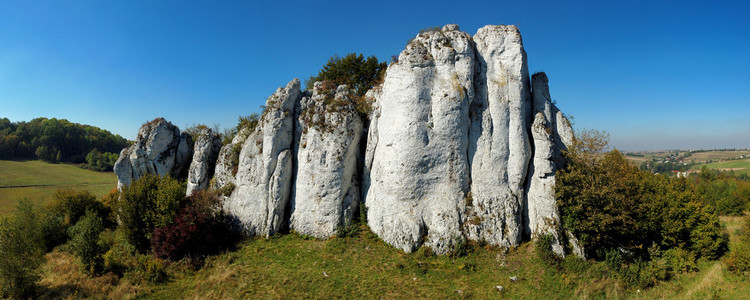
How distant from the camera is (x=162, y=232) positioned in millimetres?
17875

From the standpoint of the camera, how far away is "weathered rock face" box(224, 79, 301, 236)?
67.5 feet

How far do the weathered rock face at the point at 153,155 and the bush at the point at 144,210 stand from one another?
25.3ft

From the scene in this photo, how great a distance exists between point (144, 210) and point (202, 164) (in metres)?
5.70

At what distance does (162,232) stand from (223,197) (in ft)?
15.6

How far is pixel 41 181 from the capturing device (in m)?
55.8

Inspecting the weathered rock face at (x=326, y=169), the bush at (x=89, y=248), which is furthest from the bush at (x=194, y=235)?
the weathered rock face at (x=326, y=169)

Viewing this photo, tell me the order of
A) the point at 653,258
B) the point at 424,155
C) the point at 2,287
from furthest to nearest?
1. the point at 424,155
2. the point at 653,258
3. the point at 2,287

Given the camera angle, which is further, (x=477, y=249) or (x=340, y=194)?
(x=340, y=194)

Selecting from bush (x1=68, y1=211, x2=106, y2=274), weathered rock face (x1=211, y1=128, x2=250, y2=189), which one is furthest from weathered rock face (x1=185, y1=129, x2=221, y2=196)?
bush (x1=68, y1=211, x2=106, y2=274)

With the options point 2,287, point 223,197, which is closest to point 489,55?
point 223,197

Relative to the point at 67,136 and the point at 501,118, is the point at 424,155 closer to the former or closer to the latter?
the point at 501,118

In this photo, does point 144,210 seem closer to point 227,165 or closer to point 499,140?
point 227,165

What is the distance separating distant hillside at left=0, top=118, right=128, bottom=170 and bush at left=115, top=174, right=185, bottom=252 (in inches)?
3175

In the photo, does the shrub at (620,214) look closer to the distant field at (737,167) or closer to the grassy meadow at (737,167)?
the grassy meadow at (737,167)
